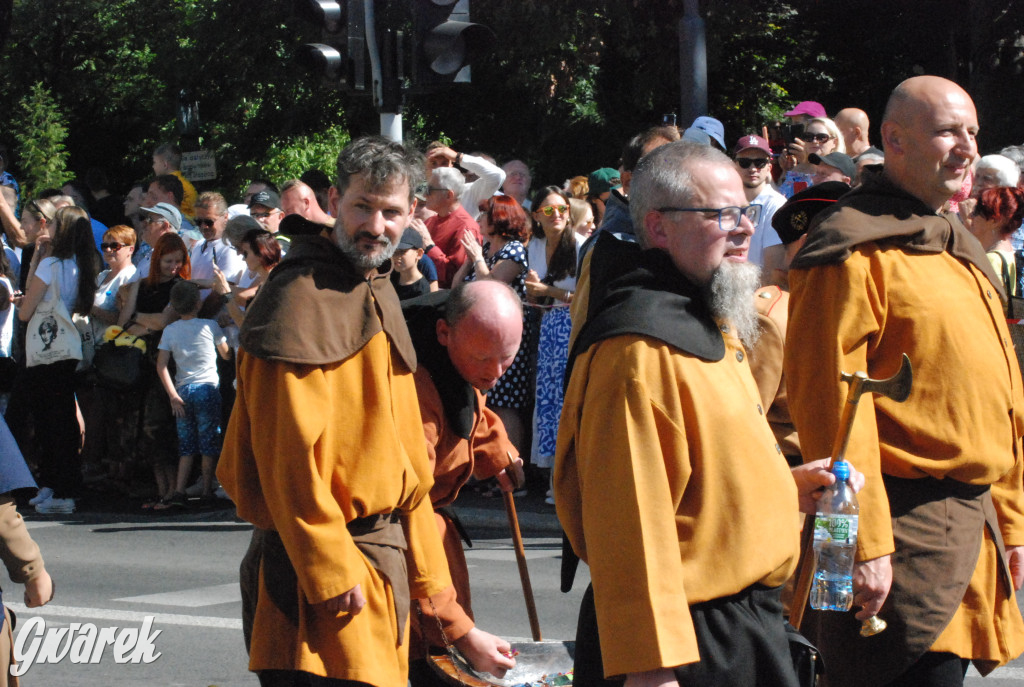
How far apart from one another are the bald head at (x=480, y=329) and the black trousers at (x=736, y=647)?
4.39 ft

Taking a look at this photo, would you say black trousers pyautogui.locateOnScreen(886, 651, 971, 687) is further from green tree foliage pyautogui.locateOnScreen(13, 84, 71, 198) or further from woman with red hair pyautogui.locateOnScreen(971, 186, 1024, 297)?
green tree foliage pyautogui.locateOnScreen(13, 84, 71, 198)

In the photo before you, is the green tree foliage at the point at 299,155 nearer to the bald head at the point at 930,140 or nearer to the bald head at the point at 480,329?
the bald head at the point at 480,329

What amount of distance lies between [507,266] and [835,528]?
642 centimetres

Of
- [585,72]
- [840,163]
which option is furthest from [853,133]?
[585,72]

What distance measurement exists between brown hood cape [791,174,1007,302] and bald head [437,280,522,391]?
95cm

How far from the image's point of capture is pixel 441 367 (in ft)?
14.2

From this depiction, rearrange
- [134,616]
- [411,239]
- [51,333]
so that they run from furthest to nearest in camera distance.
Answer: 1. [51,333]
2. [411,239]
3. [134,616]

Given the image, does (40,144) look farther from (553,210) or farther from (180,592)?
(180,592)

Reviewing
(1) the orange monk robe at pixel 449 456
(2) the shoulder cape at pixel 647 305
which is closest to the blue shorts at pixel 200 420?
(1) the orange monk robe at pixel 449 456

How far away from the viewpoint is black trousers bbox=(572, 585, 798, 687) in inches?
113

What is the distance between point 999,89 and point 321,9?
27.4ft

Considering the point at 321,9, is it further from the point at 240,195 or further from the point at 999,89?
the point at 240,195

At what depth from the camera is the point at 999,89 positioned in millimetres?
13766

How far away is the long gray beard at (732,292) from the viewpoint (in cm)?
298
